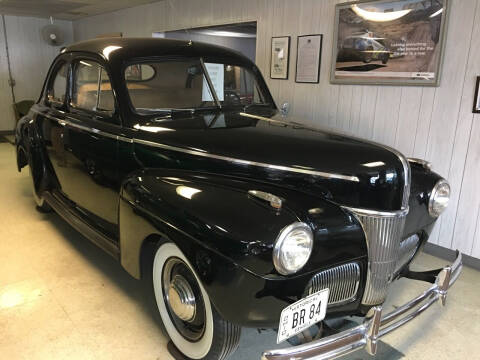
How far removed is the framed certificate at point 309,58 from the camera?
12.7 ft

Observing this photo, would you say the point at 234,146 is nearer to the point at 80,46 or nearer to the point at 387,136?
the point at 80,46

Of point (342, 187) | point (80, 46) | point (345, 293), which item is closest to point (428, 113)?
point (342, 187)

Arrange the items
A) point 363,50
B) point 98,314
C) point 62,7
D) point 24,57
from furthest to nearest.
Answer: point 24,57 < point 62,7 < point 363,50 < point 98,314

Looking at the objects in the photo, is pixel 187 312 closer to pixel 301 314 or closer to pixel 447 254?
pixel 301 314

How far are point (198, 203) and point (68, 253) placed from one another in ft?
6.08

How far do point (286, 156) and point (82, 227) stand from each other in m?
1.59

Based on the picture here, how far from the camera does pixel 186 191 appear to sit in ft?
5.79

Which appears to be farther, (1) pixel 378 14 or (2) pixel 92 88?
(1) pixel 378 14

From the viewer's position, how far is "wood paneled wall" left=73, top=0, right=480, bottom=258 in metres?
2.91

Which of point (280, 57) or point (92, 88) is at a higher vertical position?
point (280, 57)

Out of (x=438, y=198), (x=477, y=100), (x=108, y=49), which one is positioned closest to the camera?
(x=438, y=198)

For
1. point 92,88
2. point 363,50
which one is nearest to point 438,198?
point 363,50

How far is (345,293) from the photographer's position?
1678 mm

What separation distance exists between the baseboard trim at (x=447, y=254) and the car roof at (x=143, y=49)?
89.6 inches
